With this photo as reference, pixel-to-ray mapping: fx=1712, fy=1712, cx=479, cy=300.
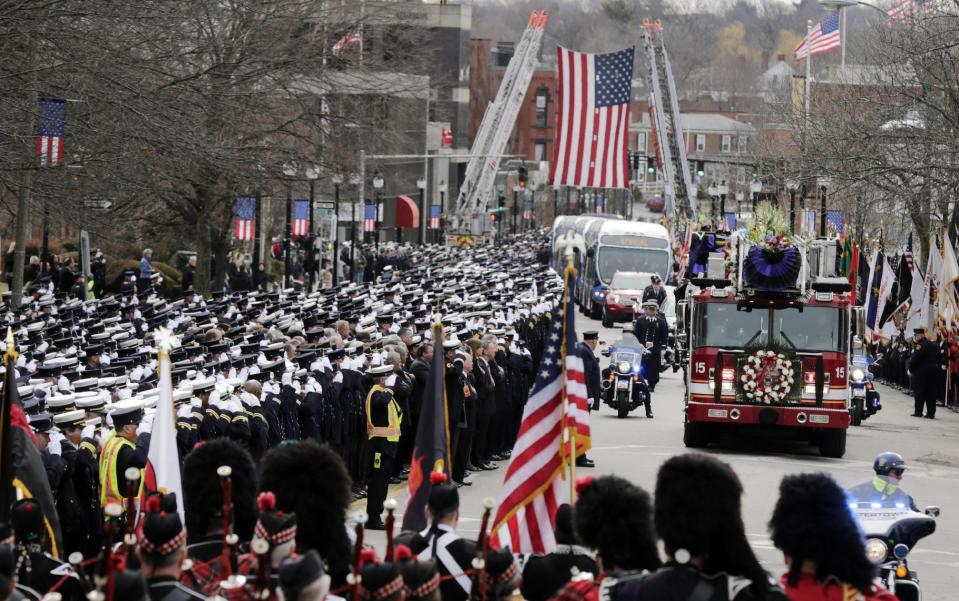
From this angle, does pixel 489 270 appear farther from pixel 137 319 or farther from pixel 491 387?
pixel 491 387

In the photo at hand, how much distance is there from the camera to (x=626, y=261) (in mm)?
55062

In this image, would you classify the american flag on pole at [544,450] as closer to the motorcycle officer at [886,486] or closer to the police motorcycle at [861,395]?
the motorcycle officer at [886,486]

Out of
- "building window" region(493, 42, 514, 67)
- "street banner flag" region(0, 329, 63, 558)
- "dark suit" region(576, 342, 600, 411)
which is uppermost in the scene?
"building window" region(493, 42, 514, 67)

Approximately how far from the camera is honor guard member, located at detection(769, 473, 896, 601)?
7070 mm

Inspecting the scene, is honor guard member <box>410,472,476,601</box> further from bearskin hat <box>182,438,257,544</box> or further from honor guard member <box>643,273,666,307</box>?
honor guard member <box>643,273,666,307</box>

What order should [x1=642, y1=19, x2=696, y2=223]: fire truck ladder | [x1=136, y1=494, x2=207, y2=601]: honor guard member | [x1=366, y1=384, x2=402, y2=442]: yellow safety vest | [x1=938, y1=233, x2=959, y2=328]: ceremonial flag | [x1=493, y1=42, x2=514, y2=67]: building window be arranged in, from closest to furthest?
[x1=136, y1=494, x2=207, y2=601]: honor guard member, [x1=366, y1=384, x2=402, y2=442]: yellow safety vest, [x1=938, y1=233, x2=959, y2=328]: ceremonial flag, [x1=642, y1=19, x2=696, y2=223]: fire truck ladder, [x1=493, y1=42, x2=514, y2=67]: building window

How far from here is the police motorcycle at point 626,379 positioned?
28.8 metres

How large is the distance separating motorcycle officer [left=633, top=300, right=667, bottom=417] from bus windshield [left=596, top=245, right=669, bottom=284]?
1977 centimetres

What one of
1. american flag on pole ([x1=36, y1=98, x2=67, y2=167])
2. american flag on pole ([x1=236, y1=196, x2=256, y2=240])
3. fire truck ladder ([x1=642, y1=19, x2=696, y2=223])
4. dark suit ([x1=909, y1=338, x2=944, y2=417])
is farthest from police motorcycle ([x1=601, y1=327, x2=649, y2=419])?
fire truck ladder ([x1=642, y1=19, x2=696, y2=223])

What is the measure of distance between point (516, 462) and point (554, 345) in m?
0.88

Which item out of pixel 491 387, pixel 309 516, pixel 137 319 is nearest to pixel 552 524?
pixel 309 516

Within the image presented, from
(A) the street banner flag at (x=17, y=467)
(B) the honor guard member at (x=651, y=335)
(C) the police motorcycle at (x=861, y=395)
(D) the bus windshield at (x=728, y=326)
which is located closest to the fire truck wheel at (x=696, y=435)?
(D) the bus windshield at (x=728, y=326)

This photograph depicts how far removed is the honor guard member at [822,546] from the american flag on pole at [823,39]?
50.4 meters

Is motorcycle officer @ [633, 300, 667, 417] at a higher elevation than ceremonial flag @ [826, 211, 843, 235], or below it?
below
